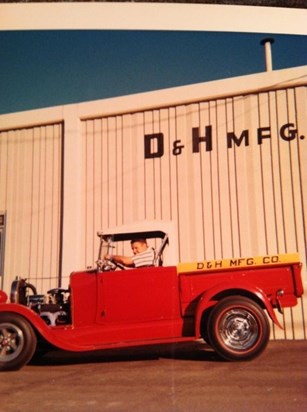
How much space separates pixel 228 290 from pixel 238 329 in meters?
0.38

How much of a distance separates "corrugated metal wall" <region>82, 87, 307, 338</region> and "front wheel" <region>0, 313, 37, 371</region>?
2561 mm

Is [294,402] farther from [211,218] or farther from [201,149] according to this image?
[201,149]

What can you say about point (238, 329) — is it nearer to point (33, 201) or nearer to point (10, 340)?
point (10, 340)

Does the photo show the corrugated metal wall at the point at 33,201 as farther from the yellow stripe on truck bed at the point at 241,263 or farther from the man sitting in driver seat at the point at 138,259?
the yellow stripe on truck bed at the point at 241,263

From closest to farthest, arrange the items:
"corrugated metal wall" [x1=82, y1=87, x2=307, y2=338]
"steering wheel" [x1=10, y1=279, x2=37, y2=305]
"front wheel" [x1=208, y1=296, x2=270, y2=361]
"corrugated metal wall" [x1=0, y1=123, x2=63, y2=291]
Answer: "front wheel" [x1=208, y1=296, x2=270, y2=361] → "steering wheel" [x1=10, y1=279, x2=37, y2=305] → "corrugated metal wall" [x1=82, y1=87, x2=307, y2=338] → "corrugated metal wall" [x1=0, y1=123, x2=63, y2=291]

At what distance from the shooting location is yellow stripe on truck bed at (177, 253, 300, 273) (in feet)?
14.6

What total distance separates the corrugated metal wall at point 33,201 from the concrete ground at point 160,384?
2.29 metres

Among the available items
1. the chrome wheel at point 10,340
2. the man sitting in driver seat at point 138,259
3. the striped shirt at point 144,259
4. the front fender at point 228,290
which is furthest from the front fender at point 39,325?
the front fender at point 228,290

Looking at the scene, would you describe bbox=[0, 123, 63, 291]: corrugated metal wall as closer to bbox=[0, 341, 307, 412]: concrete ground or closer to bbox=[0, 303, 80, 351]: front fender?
bbox=[0, 341, 307, 412]: concrete ground

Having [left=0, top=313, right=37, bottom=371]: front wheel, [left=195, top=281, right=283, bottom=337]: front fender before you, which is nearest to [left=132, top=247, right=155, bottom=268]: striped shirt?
Result: [left=195, top=281, right=283, bottom=337]: front fender

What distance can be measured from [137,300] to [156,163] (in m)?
2.88

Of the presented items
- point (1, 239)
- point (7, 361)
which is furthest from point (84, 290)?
point (1, 239)

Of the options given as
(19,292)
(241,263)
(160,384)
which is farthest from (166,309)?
(19,292)

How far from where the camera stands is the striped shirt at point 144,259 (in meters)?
4.61
